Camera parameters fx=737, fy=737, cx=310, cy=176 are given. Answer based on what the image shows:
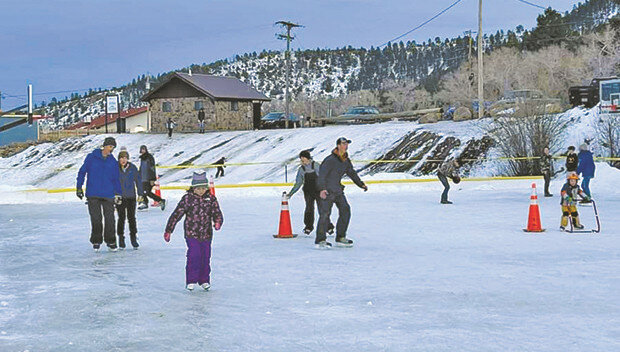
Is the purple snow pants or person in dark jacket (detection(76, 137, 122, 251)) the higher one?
person in dark jacket (detection(76, 137, 122, 251))

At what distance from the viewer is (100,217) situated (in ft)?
37.2

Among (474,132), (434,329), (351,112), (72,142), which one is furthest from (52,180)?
(434,329)

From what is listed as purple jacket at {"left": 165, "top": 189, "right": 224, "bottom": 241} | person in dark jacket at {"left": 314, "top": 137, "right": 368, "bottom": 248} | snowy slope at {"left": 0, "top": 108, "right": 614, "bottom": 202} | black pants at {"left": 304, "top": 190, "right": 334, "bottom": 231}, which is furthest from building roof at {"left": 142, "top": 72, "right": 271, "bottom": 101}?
purple jacket at {"left": 165, "top": 189, "right": 224, "bottom": 241}

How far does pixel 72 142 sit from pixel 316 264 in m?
57.8

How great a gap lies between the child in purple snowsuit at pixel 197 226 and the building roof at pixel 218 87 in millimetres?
55824

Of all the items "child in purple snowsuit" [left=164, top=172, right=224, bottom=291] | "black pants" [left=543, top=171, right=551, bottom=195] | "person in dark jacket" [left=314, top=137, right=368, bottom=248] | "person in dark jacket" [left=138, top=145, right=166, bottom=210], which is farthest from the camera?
"black pants" [left=543, top=171, right=551, bottom=195]

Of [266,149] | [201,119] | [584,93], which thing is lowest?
[266,149]

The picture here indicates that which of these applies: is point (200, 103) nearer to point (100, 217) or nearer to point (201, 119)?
point (201, 119)

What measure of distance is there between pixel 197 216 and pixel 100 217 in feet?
12.2

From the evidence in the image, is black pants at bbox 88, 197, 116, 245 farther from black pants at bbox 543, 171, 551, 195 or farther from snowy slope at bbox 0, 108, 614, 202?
snowy slope at bbox 0, 108, 614, 202

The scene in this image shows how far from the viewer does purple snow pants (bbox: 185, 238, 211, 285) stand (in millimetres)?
8203

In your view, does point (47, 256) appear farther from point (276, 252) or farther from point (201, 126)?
point (201, 126)

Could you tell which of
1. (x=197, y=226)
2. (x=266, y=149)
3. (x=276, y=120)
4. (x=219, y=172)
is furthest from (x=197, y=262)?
(x=276, y=120)

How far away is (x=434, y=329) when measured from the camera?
629cm
